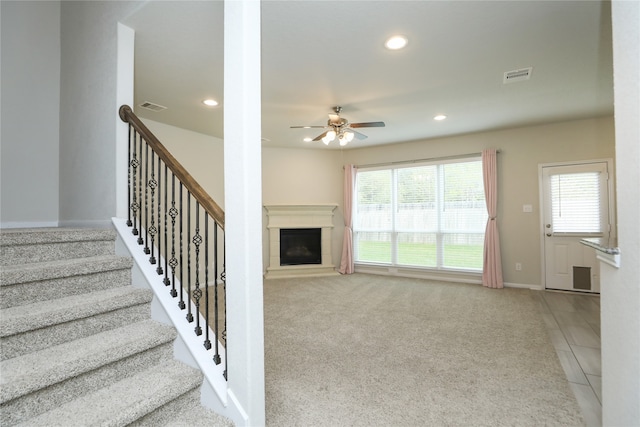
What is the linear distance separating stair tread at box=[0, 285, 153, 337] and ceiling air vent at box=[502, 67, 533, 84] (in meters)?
3.75

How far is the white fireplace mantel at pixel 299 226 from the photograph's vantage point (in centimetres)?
609

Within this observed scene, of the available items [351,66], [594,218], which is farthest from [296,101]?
[594,218]

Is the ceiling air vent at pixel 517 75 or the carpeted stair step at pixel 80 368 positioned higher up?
the ceiling air vent at pixel 517 75

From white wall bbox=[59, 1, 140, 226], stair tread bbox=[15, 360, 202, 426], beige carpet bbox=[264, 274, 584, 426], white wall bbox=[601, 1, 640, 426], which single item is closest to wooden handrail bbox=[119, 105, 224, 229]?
Answer: white wall bbox=[59, 1, 140, 226]

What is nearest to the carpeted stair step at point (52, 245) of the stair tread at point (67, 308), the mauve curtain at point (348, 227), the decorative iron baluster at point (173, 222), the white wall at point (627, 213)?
the decorative iron baluster at point (173, 222)

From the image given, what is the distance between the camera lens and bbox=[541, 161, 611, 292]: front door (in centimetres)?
457

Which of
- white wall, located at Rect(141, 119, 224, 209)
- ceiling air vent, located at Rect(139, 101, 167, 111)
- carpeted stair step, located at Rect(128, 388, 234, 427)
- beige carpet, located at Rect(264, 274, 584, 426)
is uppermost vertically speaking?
ceiling air vent, located at Rect(139, 101, 167, 111)

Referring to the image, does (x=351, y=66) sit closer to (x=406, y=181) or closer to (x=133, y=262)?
(x=133, y=262)

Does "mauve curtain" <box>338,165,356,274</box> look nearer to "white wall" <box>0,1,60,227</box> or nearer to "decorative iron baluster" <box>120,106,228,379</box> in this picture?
"decorative iron baluster" <box>120,106,228,379</box>

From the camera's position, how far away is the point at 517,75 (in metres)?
3.13

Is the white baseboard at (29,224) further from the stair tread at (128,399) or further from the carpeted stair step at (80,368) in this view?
the stair tread at (128,399)

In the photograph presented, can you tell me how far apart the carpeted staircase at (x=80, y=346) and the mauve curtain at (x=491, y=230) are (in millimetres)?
4884

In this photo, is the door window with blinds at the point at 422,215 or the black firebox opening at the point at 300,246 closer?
the door window with blinds at the point at 422,215

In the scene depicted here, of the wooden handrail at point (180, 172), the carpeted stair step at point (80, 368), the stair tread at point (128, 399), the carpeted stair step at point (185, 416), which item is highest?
the wooden handrail at point (180, 172)
